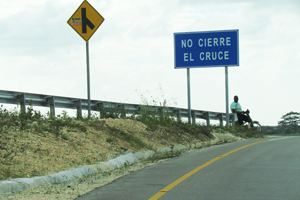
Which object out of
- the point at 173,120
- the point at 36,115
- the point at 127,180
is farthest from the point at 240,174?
the point at 173,120

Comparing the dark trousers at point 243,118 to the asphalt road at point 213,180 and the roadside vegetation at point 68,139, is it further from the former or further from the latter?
the asphalt road at point 213,180

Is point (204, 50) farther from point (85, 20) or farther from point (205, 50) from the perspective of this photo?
point (85, 20)

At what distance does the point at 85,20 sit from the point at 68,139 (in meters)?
5.35

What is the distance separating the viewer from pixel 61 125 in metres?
12.5

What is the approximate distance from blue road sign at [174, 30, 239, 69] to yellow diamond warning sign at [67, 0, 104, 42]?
9020 mm

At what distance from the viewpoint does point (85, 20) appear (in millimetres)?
15391

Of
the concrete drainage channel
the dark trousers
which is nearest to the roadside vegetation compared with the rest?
the concrete drainage channel

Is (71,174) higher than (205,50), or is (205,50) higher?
(205,50)

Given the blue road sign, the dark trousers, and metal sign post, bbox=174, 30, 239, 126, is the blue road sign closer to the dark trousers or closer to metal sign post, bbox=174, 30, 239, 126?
metal sign post, bbox=174, 30, 239, 126

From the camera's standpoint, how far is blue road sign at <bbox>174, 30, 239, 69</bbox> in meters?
23.8

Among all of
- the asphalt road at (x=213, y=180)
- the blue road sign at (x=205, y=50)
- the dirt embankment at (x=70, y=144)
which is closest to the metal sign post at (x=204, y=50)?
the blue road sign at (x=205, y=50)

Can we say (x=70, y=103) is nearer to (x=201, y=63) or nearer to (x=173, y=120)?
(x=173, y=120)

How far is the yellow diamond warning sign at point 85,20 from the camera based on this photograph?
1530 centimetres

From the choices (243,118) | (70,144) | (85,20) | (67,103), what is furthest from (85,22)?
(243,118)
